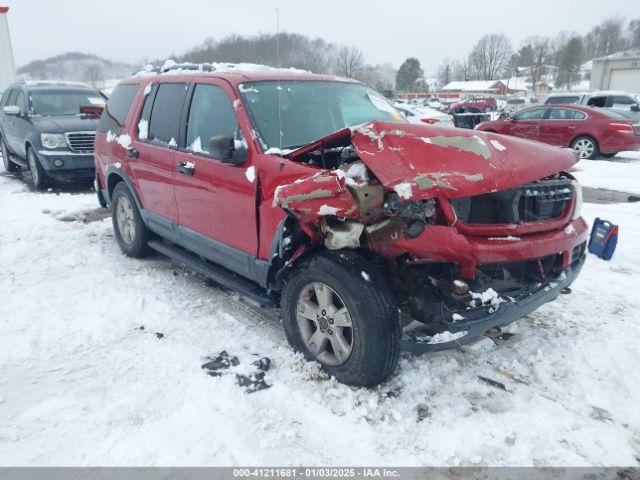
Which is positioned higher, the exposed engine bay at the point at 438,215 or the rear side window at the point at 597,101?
the rear side window at the point at 597,101

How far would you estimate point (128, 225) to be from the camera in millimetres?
5113

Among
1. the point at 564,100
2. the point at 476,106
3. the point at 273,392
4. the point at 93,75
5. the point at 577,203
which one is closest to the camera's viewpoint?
the point at 273,392

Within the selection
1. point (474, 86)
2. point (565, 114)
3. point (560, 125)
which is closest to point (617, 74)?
point (565, 114)

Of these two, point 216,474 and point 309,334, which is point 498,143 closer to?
point 309,334

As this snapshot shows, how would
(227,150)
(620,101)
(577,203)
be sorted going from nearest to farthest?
1. (577,203)
2. (227,150)
3. (620,101)

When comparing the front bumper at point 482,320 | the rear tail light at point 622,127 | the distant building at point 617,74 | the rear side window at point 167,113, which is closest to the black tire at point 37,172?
the rear side window at point 167,113

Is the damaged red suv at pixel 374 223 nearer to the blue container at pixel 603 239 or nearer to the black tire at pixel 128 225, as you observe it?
the black tire at pixel 128 225

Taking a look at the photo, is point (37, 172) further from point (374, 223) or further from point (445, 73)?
point (445, 73)

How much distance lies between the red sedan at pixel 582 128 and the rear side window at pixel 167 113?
34.8ft

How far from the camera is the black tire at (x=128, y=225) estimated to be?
4.85 m

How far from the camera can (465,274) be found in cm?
241

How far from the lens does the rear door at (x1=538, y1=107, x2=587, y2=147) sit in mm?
11914

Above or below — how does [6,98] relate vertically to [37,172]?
above

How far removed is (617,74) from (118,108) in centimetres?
4924
